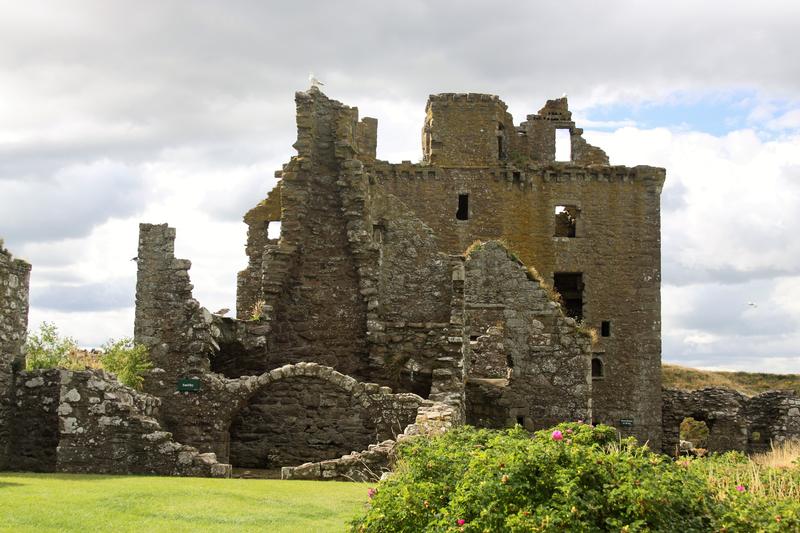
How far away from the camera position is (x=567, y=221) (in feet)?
158

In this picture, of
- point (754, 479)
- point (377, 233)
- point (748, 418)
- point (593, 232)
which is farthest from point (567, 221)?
point (754, 479)

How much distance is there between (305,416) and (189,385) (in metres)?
2.10

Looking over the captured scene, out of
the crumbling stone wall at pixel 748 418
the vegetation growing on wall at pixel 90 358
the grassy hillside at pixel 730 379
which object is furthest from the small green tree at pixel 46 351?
the grassy hillside at pixel 730 379

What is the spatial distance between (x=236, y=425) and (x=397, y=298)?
15.8ft

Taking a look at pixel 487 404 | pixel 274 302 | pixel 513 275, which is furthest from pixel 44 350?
pixel 513 275

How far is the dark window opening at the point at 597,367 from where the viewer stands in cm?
4516

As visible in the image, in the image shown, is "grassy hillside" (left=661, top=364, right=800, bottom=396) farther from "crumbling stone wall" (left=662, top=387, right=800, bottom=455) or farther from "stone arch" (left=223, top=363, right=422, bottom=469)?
"stone arch" (left=223, top=363, right=422, bottom=469)

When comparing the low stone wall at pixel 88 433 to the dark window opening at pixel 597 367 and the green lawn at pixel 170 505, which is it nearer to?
the green lawn at pixel 170 505

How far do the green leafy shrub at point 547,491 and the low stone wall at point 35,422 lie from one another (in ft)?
23.9

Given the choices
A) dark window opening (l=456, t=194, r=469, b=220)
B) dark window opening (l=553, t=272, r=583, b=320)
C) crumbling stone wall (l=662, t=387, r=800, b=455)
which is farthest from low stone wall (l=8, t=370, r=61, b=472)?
dark window opening (l=553, t=272, r=583, b=320)

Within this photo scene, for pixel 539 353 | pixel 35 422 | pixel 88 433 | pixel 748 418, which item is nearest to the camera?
pixel 88 433

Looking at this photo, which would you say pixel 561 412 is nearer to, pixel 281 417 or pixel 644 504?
pixel 281 417

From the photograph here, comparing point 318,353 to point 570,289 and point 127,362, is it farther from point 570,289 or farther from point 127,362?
point 570,289

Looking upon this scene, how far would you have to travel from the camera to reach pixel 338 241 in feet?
75.2
